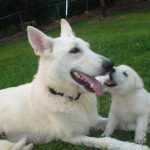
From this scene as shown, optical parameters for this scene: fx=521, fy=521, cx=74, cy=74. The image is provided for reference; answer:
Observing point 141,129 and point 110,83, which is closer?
point 141,129

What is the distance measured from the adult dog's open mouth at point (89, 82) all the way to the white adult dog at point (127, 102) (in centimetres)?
29

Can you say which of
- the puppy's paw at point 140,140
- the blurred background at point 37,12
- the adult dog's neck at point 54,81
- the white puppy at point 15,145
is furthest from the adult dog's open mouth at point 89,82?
the blurred background at point 37,12

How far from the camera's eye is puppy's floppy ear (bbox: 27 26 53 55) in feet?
20.0

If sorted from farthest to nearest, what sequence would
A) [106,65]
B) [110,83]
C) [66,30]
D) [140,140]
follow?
[66,30] < [110,83] < [140,140] < [106,65]

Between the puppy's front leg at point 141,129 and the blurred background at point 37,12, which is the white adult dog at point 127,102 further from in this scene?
the blurred background at point 37,12

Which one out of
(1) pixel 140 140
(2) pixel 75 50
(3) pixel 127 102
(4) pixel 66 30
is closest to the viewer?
(1) pixel 140 140

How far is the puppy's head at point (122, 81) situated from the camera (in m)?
6.22

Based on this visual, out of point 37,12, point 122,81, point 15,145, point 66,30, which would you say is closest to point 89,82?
point 122,81

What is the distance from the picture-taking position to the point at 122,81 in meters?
6.22

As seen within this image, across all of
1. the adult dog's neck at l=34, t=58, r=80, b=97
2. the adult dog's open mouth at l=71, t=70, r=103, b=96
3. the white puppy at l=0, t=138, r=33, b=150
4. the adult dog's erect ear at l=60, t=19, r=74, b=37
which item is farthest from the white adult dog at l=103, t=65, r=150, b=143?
the white puppy at l=0, t=138, r=33, b=150

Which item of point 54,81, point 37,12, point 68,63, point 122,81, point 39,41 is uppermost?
point 39,41

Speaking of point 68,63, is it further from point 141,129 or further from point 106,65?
point 141,129

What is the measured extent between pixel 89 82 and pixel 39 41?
793 millimetres

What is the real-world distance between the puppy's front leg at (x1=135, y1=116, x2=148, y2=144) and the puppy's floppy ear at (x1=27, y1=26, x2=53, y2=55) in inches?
53.8
